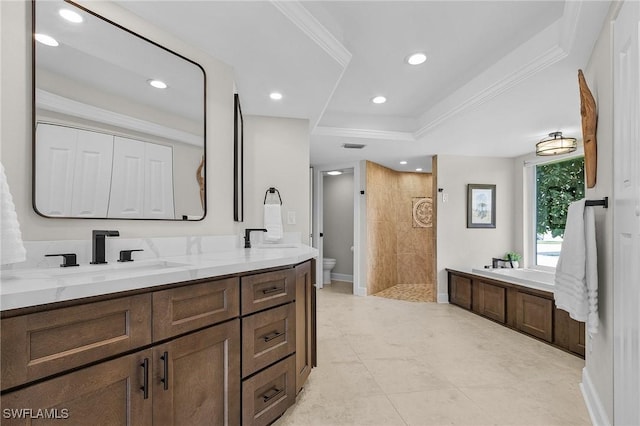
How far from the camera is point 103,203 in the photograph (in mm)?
1607

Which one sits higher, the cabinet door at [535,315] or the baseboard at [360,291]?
the cabinet door at [535,315]

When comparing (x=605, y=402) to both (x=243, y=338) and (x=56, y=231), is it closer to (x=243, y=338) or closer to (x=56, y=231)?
(x=243, y=338)

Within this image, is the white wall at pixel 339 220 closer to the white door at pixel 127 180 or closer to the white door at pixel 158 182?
the white door at pixel 158 182

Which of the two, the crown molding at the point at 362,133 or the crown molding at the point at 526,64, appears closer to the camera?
the crown molding at the point at 526,64

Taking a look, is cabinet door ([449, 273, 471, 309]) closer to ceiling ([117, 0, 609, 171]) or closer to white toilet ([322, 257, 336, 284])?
ceiling ([117, 0, 609, 171])

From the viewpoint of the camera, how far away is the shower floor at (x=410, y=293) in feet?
16.6

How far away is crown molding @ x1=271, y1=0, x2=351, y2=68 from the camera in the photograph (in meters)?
1.73

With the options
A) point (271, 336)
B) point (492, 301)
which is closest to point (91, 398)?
point (271, 336)

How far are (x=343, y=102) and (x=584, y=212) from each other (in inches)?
97.3

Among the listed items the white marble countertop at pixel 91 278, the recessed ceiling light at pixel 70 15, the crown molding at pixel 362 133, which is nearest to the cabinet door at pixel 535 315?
the crown molding at pixel 362 133

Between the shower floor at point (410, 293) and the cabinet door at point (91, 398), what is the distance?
434 cm

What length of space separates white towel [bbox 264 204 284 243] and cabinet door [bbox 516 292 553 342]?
2.63 m

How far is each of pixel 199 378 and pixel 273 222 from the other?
170cm

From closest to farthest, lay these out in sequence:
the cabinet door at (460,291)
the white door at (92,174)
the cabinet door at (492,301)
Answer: the white door at (92,174), the cabinet door at (492,301), the cabinet door at (460,291)
